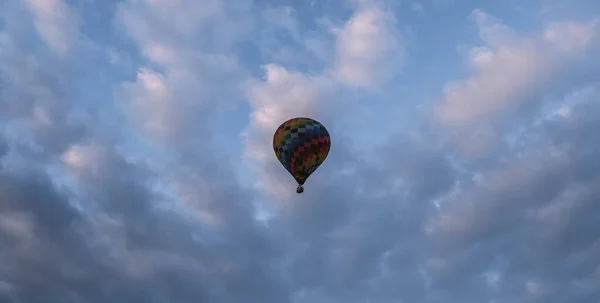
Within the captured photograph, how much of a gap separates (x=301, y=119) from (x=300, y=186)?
31.9 feet

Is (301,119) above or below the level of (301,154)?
above

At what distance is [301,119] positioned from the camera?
60.4 metres

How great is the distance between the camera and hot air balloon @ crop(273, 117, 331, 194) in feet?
192

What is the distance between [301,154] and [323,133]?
469 cm

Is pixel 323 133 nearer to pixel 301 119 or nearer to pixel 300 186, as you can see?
pixel 301 119

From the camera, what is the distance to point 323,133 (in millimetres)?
60125

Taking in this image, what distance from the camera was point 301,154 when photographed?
192 feet

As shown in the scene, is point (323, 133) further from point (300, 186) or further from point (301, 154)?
point (300, 186)

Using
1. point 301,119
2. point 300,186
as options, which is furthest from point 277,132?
point 300,186

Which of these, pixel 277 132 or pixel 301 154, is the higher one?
pixel 277 132

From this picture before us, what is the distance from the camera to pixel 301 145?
5838 cm

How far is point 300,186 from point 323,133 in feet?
27.4

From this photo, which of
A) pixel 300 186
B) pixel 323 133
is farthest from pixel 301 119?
pixel 300 186

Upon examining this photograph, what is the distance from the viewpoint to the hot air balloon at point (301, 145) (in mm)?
58469
